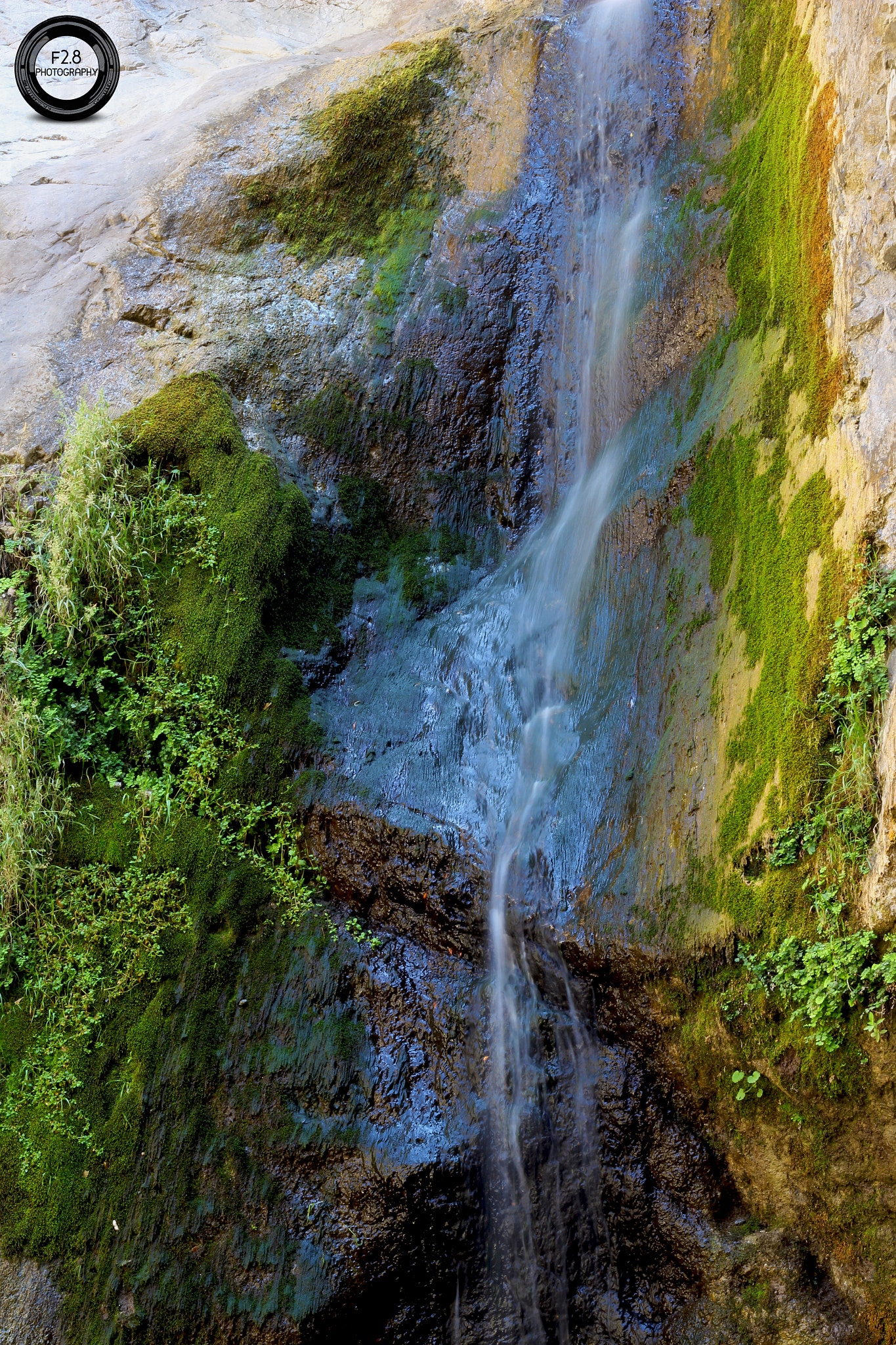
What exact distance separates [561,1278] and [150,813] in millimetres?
3190

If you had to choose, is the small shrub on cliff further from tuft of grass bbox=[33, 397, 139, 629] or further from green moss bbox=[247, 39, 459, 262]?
green moss bbox=[247, 39, 459, 262]

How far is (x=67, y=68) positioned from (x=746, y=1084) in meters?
11.0

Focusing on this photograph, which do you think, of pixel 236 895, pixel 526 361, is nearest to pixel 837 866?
pixel 236 895

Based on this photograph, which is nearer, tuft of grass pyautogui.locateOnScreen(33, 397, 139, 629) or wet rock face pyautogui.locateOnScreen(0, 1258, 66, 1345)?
wet rock face pyautogui.locateOnScreen(0, 1258, 66, 1345)

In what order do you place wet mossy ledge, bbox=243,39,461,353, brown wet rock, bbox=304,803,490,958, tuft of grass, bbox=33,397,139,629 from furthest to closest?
wet mossy ledge, bbox=243,39,461,353
tuft of grass, bbox=33,397,139,629
brown wet rock, bbox=304,803,490,958

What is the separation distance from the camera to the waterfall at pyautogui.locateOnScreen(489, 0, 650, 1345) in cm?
419

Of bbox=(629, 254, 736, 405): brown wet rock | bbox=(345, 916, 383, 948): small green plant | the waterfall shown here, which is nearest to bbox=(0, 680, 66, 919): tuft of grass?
bbox=(345, 916, 383, 948): small green plant

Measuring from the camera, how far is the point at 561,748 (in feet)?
16.8

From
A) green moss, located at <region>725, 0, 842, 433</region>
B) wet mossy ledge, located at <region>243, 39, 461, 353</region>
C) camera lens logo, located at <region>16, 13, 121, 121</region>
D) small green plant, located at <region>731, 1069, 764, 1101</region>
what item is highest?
camera lens logo, located at <region>16, 13, 121, 121</region>

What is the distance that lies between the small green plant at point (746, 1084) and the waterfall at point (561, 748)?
28.6 inches

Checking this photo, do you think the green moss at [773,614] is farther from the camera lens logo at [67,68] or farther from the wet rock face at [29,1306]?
the camera lens logo at [67,68]

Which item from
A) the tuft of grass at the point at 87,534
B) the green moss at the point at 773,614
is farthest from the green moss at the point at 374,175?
the green moss at the point at 773,614

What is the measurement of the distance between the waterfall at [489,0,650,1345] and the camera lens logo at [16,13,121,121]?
494 centimetres

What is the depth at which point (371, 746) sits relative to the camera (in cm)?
519
